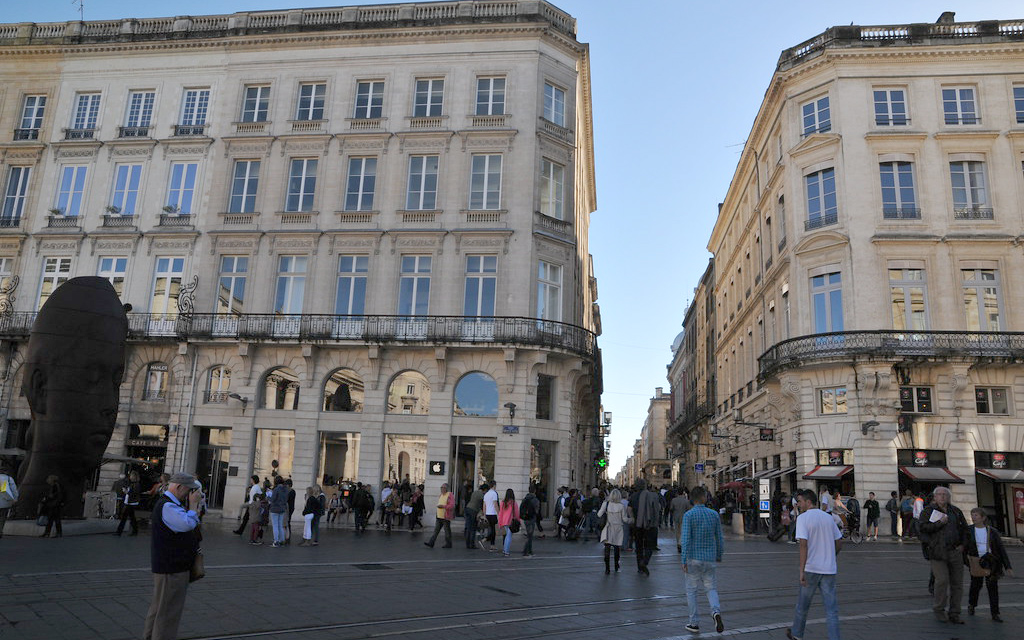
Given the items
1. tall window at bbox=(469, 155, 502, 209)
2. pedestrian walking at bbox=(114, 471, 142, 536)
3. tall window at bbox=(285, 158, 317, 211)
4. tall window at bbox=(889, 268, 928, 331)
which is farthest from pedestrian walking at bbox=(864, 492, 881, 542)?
tall window at bbox=(285, 158, 317, 211)

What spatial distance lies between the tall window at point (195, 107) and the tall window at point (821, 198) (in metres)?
26.7

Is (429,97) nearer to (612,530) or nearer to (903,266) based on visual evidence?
(903,266)

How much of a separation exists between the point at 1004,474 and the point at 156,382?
108ft

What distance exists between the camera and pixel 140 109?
34.3 m

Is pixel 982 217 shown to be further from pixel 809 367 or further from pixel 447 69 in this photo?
pixel 447 69

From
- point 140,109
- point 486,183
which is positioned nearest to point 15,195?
point 140,109

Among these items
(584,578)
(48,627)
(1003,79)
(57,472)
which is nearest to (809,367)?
(1003,79)

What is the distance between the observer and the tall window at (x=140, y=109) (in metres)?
34.1

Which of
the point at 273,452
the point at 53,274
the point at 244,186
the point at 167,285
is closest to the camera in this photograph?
the point at 273,452

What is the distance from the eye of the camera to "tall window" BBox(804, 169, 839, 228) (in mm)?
31469

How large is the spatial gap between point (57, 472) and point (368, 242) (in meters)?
14.8

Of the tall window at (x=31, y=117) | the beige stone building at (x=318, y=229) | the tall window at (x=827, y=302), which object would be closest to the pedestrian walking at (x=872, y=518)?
the tall window at (x=827, y=302)

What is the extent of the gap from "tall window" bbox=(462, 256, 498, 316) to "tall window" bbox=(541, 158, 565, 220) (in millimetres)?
3260

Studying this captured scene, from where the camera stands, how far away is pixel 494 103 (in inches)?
1246
